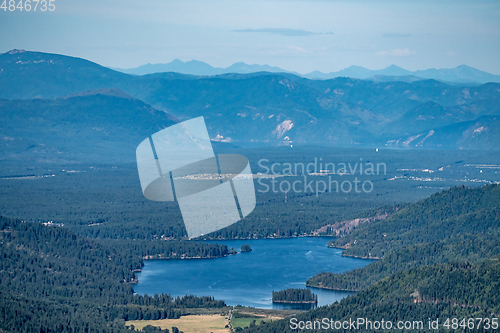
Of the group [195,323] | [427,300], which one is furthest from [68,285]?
[427,300]

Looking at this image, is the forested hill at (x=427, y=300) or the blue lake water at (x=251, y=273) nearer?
the forested hill at (x=427, y=300)

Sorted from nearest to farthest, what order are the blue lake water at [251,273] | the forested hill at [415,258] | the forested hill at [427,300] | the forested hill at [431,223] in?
the forested hill at [427,300]
the blue lake water at [251,273]
the forested hill at [415,258]
the forested hill at [431,223]

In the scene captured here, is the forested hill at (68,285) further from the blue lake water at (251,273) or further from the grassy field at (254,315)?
the grassy field at (254,315)

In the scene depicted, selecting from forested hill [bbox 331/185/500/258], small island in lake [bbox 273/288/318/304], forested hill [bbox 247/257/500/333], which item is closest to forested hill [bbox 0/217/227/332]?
small island in lake [bbox 273/288/318/304]

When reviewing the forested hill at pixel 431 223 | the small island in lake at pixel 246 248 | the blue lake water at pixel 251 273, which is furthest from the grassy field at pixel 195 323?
the small island in lake at pixel 246 248

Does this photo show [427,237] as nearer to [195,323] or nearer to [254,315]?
[254,315]
